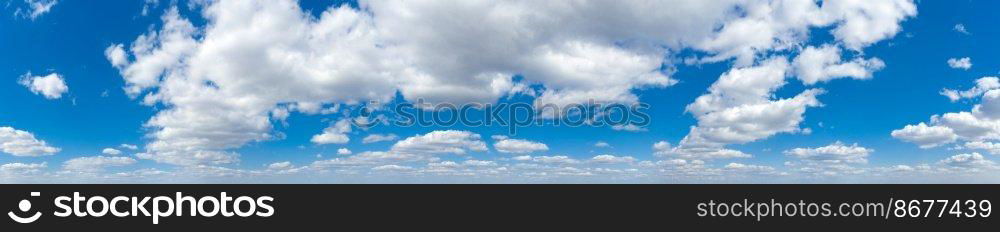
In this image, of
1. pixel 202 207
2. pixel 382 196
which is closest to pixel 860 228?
pixel 382 196

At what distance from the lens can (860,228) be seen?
4644 centimetres

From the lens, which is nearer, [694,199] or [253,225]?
[253,225]

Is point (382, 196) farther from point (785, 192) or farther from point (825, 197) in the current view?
point (825, 197)

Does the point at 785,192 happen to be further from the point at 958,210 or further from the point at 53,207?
the point at 53,207

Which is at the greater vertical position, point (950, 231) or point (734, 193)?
Result: point (734, 193)

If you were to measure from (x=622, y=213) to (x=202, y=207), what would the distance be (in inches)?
1393

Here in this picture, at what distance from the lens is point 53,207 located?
44.6m

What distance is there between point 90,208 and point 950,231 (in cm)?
7166

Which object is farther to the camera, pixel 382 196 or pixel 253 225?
pixel 382 196

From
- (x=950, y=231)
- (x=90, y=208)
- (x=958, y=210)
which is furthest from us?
(x=958, y=210)

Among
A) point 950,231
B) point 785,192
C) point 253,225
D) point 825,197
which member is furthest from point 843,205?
point 253,225

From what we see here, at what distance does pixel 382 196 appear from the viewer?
48281mm

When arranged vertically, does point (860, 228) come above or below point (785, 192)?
below

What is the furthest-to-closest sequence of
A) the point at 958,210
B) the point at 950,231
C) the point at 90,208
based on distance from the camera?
the point at 958,210, the point at 950,231, the point at 90,208
